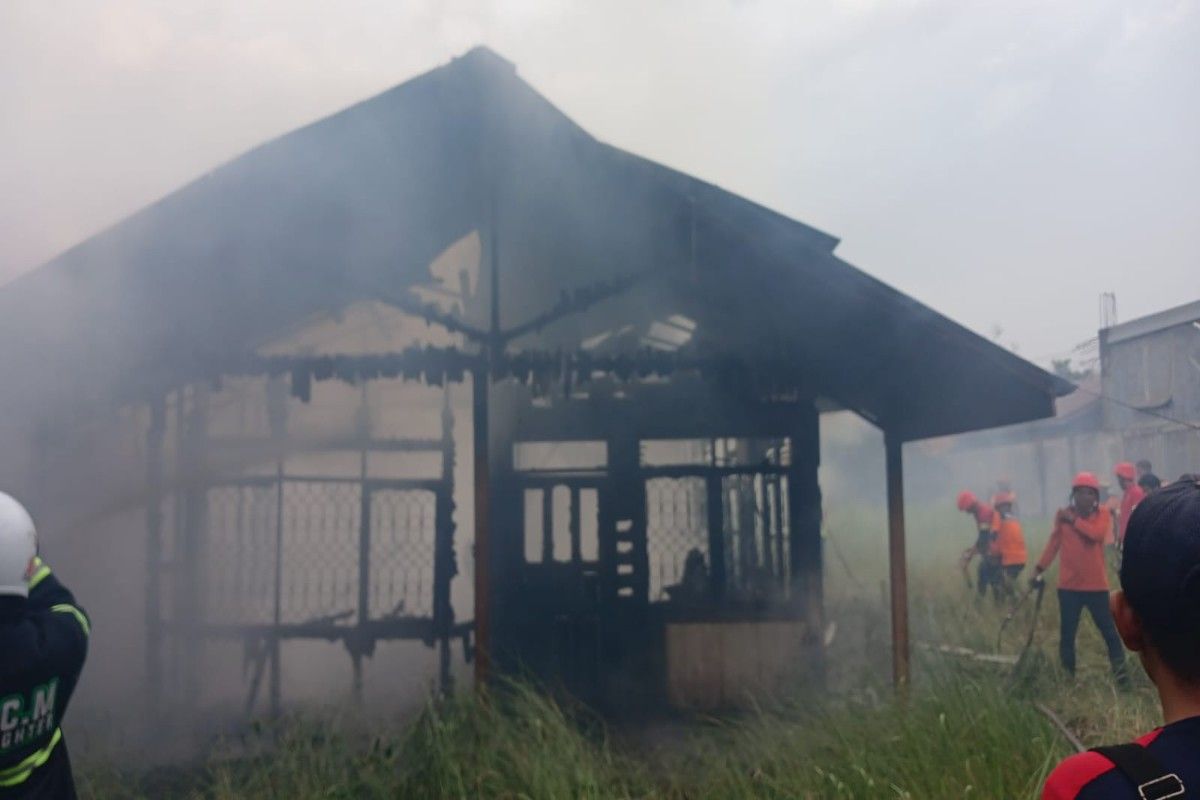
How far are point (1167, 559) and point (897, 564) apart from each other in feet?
16.8

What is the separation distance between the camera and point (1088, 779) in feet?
4.28

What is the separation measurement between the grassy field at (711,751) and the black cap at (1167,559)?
3.10m

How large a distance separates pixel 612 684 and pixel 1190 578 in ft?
20.2

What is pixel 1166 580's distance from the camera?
1372 millimetres

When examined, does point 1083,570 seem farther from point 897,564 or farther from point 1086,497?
point 897,564

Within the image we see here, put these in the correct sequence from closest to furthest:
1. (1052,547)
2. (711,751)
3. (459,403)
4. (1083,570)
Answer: (711,751) < (1083,570) < (459,403) < (1052,547)

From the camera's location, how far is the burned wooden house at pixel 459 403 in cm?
580

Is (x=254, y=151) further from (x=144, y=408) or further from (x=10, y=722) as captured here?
(x=10, y=722)

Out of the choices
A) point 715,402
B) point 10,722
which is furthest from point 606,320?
point 10,722

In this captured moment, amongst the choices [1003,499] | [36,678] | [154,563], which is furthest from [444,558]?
[1003,499]

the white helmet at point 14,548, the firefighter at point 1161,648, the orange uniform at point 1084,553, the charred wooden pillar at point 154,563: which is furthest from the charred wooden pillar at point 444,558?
the firefighter at point 1161,648

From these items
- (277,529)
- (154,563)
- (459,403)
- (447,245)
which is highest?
(447,245)

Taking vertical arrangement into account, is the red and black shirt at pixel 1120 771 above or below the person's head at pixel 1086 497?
below

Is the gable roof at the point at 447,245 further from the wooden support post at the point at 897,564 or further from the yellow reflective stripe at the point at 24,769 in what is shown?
the yellow reflective stripe at the point at 24,769
